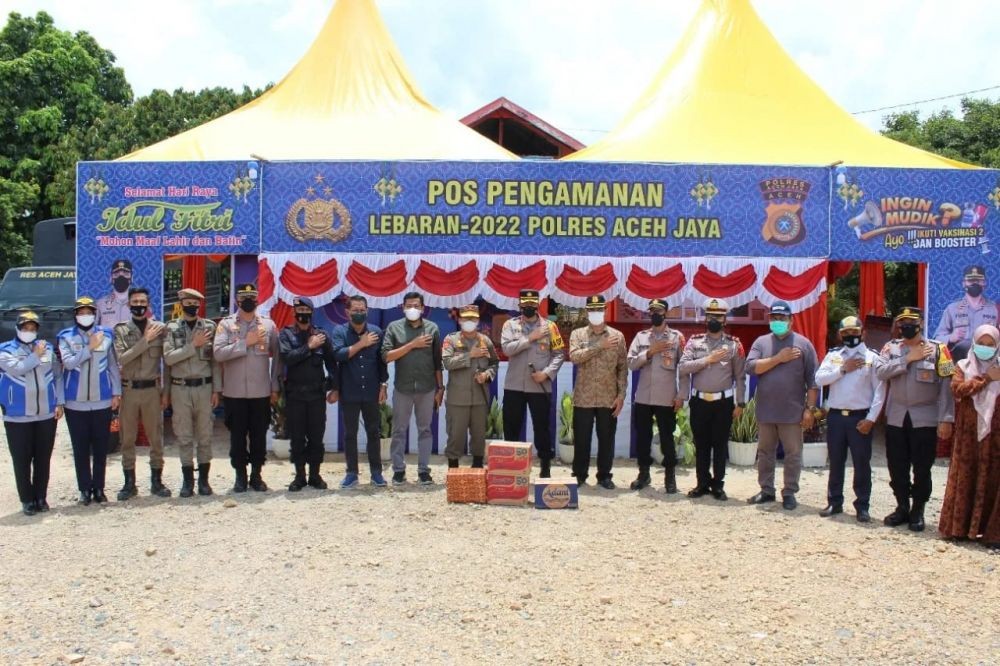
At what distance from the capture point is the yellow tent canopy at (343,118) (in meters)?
11.0

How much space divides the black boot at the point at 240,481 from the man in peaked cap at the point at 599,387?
2611mm

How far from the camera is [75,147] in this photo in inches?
864

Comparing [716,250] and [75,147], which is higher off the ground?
[75,147]

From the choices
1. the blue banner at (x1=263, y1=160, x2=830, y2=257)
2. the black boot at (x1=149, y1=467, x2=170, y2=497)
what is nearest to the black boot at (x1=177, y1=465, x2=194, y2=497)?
the black boot at (x1=149, y1=467, x2=170, y2=497)

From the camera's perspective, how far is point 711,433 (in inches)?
264

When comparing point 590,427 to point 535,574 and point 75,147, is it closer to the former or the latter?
point 535,574

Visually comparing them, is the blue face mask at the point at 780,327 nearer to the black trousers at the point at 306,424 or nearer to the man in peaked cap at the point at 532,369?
the man in peaked cap at the point at 532,369

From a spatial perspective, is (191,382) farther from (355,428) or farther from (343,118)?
(343,118)

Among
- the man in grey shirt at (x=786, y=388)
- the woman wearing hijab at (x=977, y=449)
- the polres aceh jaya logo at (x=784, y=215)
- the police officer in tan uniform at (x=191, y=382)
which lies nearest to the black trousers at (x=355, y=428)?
the police officer in tan uniform at (x=191, y=382)

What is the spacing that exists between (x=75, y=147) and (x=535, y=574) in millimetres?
21136

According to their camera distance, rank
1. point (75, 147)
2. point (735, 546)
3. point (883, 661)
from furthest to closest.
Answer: point (75, 147), point (735, 546), point (883, 661)

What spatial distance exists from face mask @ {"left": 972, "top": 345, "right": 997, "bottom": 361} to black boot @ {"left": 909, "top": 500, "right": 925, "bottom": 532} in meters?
1.11

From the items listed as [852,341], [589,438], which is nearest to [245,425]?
[589,438]

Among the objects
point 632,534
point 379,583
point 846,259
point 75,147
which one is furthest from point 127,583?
point 75,147
